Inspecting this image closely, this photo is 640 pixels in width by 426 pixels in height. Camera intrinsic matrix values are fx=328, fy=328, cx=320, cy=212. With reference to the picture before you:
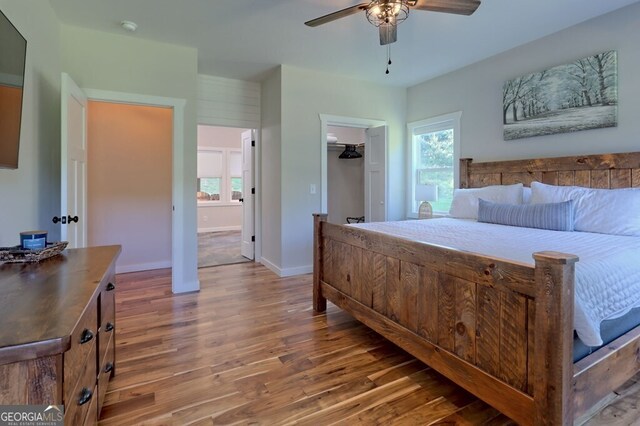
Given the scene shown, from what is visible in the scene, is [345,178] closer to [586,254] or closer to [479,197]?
[479,197]

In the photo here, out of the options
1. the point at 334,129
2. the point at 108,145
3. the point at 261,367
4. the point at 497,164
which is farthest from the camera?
the point at 334,129

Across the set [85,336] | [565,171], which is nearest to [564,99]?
[565,171]

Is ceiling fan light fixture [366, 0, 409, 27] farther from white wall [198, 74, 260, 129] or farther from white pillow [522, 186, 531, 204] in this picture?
white wall [198, 74, 260, 129]

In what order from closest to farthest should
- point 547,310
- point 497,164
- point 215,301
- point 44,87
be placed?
point 547,310 → point 44,87 → point 215,301 → point 497,164

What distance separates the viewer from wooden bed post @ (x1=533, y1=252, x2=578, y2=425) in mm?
1246

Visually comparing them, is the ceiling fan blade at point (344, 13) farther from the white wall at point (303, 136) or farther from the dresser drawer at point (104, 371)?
the dresser drawer at point (104, 371)

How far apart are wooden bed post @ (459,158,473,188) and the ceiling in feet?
3.99

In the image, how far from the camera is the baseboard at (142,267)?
4.42m

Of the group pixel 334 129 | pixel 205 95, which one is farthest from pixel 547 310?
pixel 334 129

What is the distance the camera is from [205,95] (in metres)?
4.52

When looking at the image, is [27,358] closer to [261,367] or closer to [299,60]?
[261,367]

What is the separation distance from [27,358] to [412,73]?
4.74 m

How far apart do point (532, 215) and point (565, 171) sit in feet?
2.50

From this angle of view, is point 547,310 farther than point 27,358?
Yes
